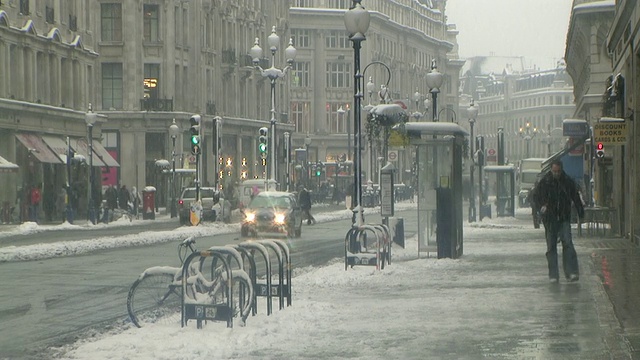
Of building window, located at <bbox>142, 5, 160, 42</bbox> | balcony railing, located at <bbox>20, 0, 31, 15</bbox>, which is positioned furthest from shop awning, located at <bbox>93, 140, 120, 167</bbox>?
building window, located at <bbox>142, 5, 160, 42</bbox>

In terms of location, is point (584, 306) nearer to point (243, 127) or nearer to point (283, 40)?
point (243, 127)

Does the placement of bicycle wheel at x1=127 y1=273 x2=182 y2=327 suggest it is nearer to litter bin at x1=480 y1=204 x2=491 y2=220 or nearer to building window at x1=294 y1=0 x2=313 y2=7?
litter bin at x1=480 y1=204 x2=491 y2=220

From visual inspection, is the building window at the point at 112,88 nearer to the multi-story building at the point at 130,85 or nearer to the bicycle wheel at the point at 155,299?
the multi-story building at the point at 130,85

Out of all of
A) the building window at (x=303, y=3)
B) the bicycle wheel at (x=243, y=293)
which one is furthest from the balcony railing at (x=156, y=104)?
the bicycle wheel at (x=243, y=293)

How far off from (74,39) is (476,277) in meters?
45.8

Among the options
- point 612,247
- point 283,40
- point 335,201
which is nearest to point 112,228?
point 612,247

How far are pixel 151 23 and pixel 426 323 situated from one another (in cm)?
6633

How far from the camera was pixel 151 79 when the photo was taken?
259ft

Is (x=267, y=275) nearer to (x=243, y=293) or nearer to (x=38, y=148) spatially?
(x=243, y=293)

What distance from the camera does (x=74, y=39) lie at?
63.9 metres

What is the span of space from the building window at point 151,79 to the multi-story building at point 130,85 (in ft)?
0.20

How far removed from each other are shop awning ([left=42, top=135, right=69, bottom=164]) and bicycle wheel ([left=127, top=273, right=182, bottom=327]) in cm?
4523

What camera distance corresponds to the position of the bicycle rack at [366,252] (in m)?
23.0

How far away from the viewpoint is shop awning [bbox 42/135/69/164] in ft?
194
